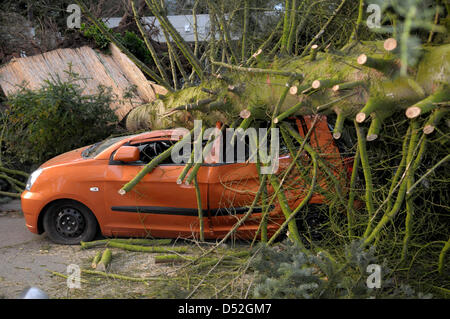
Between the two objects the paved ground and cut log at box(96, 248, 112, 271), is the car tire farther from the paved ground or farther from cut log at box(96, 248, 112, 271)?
cut log at box(96, 248, 112, 271)

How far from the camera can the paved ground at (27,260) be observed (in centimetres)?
426

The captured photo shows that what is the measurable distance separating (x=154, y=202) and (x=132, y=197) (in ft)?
0.93

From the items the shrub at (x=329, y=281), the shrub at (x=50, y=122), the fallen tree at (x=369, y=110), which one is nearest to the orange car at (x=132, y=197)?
the fallen tree at (x=369, y=110)

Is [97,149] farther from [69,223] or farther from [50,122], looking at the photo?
[50,122]

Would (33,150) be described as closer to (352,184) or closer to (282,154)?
(282,154)

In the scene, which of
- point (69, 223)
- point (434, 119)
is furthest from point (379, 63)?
point (69, 223)

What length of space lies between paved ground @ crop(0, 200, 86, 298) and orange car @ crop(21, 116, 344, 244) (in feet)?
0.81

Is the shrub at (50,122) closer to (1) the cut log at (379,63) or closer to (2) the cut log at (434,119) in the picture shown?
(1) the cut log at (379,63)

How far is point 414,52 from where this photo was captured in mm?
3131

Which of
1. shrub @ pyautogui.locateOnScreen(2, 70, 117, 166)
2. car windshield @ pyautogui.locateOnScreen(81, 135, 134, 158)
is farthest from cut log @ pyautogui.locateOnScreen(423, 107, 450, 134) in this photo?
shrub @ pyautogui.locateOnScreen(2, 70, 117, 166)

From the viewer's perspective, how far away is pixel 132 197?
17.8 feet

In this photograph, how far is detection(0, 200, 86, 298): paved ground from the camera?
4.26 m
